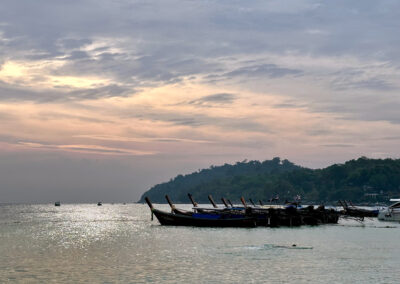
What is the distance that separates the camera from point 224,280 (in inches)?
1511

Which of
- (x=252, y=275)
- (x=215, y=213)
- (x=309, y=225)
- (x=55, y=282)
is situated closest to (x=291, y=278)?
(x=252, y=275)

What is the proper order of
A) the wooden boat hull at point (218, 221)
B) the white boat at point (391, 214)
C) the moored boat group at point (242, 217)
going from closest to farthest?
the wooden boat hull at point (218, 221) < the moored boat group at point (242, 217) < the white boat at point (391, 214)

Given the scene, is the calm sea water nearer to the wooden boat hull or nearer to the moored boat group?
the wooden boat hull

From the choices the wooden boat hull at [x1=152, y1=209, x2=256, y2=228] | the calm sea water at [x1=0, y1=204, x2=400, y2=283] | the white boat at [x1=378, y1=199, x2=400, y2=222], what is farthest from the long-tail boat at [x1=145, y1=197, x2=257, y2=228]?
the white boat at [x1=378, y1=199, x2=400, y2=222]

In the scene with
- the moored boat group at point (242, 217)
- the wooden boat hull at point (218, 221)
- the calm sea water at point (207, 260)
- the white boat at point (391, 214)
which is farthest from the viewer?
the white boat at point (391, 214)

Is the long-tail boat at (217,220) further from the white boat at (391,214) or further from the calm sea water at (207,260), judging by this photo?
the white boat at (391,214)

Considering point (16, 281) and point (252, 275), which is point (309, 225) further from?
point (16, 281)

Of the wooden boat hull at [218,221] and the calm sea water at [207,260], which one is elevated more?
the wooden boat hull at [218,221]

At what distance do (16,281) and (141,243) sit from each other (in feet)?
96.6

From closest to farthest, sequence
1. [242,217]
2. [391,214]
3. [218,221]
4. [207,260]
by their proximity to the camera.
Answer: [207,260] < [218,221] < [242,217] < [391,214]

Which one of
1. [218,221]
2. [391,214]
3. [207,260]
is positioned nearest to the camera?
[207,260]

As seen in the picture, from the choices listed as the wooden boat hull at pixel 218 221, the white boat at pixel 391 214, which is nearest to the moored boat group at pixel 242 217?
the wooden boat hull at pixel 218 221

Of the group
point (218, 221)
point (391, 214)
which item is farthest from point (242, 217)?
point (391, 214)

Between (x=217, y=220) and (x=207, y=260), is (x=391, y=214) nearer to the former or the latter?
(x=217, y=220)
